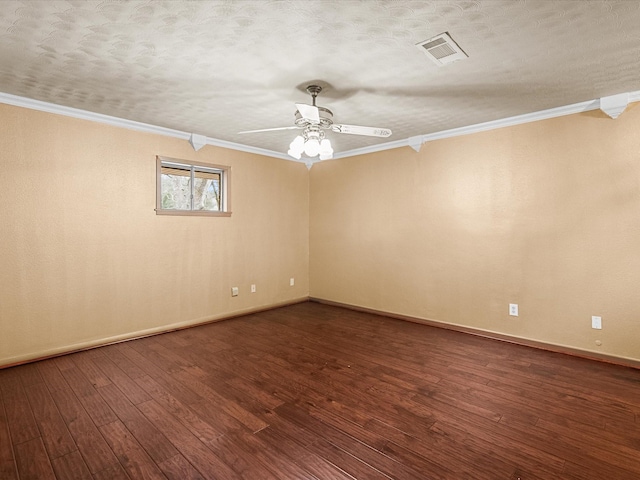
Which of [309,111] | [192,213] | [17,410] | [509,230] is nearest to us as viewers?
[17,410]

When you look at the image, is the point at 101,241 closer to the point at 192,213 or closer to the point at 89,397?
the point at 192,213

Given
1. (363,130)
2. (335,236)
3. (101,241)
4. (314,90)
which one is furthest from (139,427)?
(335,236)

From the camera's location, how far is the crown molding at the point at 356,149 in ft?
9.87

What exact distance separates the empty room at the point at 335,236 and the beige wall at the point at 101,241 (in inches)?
0.9

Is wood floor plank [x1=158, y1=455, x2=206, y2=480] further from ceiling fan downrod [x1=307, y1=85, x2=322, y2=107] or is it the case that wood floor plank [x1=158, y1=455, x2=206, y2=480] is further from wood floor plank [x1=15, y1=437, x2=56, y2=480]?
ceiling fan downrod [x1=307, y1=85, x2=322, y2=107]

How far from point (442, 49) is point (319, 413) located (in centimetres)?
255

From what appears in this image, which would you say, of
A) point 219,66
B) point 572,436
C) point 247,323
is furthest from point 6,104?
point 572,436

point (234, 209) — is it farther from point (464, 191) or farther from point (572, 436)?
point (572, 436)

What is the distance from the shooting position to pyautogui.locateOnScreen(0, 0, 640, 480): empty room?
1829 mm

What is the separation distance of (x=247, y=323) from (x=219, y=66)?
10.1ft

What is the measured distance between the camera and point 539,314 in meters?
3.41

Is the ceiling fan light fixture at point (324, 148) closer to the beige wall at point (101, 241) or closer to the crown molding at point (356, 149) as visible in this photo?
the crown molding at point (356, 149)

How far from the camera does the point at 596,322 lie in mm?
3098

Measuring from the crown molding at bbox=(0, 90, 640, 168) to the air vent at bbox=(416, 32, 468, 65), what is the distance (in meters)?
1.68
